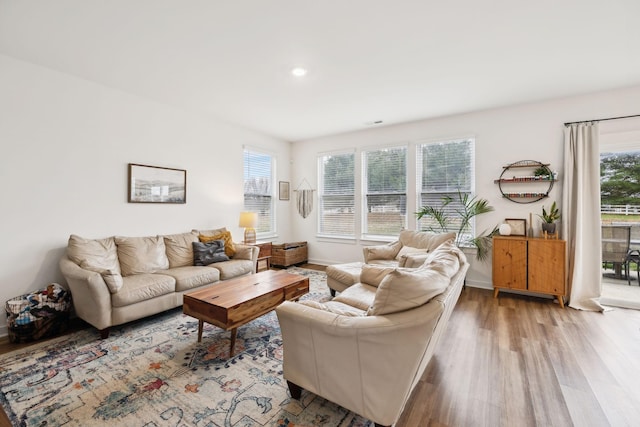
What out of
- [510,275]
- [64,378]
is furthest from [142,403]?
[510,275]

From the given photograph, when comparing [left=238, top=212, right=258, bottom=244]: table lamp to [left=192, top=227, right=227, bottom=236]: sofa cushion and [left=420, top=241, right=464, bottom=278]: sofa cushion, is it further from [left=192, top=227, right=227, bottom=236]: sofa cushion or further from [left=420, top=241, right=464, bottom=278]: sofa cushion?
[left=420, top=241, right=464, bottom=278]: sofa cushion

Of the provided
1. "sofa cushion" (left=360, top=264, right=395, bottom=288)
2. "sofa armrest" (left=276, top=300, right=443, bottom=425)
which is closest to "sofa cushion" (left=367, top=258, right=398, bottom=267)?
"sofa cushion" (left=360, top=264, right=395, bottom=288)

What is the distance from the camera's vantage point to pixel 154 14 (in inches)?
84.8

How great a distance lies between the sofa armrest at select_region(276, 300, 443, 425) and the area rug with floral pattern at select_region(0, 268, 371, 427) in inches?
10.0

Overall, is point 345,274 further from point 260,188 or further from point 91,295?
point 260,188

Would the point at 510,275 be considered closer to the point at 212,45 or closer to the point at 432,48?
the point at 432,48

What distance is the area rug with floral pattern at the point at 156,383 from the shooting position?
1666mm

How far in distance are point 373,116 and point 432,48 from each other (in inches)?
77.7

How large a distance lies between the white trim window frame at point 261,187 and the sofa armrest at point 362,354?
398 cm

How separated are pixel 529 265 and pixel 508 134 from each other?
1.95 m

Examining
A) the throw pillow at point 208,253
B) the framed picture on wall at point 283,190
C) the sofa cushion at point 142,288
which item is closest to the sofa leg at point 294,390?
the sofa cushion at point 142,288

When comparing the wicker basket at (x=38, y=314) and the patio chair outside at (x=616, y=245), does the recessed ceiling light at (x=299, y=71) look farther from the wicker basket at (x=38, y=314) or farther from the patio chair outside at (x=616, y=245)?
the patio chair outside at (x=616, y=245)

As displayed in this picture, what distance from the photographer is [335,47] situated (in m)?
2.59

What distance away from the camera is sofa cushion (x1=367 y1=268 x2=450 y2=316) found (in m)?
1.41
